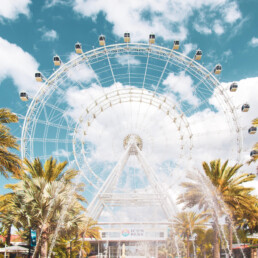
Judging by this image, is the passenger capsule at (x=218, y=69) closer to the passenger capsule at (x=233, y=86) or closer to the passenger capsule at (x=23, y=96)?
the passenger capsule at (x=233, y=86)

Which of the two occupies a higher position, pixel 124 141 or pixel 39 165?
pixel 124 141

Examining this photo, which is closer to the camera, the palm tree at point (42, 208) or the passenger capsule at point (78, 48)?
the palm tree at point (42, 208)

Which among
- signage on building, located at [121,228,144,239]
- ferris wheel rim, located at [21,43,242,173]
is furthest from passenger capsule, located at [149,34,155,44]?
signage on building, located at [121,228,144,239]

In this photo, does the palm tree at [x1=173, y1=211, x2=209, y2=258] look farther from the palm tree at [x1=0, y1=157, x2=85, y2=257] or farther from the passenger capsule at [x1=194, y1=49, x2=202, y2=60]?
the palm tree at [x1=0, y1=157, x2=85, y2=257]

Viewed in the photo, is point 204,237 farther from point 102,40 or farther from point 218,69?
point 102,40

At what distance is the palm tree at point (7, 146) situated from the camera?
45.7 feet

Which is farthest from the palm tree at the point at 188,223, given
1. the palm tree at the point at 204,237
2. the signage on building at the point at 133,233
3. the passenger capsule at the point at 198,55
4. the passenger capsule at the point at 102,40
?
the passenger capsule at the point at 102,40

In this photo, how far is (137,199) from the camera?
30.9 metres

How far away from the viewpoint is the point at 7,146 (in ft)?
46.4

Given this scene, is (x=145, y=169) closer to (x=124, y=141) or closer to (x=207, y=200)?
(x=124, y=141)

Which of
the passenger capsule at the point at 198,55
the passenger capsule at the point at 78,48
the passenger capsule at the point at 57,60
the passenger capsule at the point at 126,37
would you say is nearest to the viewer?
the passenger capsule at the point at 57,60

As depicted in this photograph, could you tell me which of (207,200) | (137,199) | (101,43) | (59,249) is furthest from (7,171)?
(101,43)

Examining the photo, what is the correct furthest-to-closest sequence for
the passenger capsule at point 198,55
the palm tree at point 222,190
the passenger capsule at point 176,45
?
1. the passenger capsule at point 176,45
2. the passenger capsule at point 198,55
3. the palm tree at point 222,190

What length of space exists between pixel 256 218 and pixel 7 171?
1900 centimetres
